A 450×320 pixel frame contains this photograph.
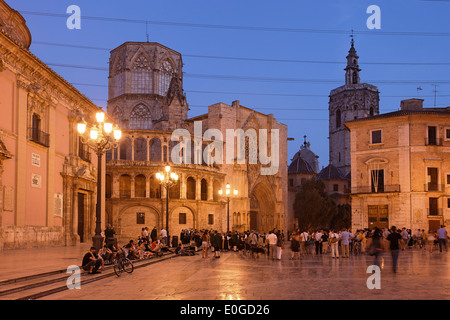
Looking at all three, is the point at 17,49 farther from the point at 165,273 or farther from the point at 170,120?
the point at 170,120

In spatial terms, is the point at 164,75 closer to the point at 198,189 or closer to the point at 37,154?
the point at 198,189

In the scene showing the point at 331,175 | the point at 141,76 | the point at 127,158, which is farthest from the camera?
the point at 331,175

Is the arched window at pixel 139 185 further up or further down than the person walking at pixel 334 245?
further up

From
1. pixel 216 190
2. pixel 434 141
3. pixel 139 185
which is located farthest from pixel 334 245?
pixel 216 190

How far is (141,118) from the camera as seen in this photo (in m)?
57.9

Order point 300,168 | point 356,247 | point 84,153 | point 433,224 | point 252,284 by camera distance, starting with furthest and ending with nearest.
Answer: point 300,168 → point 433,224 → point 84,153 → point 356,247 → point 252,284

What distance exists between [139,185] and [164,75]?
18876 millimetres

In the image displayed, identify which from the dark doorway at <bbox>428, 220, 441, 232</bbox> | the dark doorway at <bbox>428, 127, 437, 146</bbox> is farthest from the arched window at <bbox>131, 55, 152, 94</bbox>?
the dark doorway at <bbox>428, 220, 441, 232</bbox>

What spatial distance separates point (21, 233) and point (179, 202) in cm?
2229

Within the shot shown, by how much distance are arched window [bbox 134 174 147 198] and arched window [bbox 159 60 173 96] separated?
17.2m

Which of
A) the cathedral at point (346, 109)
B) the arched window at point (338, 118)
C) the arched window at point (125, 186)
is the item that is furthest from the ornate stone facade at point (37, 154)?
the arched window at point (338, 118)

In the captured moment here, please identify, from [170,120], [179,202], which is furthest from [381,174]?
[170,120]

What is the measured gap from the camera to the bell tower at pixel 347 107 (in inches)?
3401

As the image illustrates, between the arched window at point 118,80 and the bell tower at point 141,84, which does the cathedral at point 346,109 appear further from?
the arched window at point 118,80
